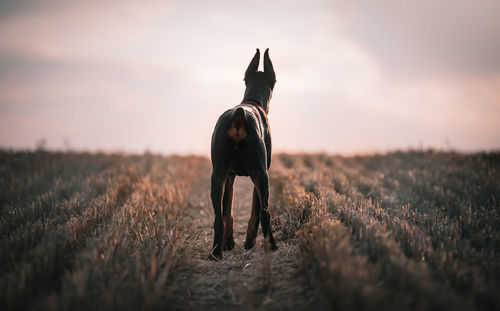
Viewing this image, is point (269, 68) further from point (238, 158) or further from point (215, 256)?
point (215, 256)

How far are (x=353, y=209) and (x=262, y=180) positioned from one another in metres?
1.45

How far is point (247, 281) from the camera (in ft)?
9.30

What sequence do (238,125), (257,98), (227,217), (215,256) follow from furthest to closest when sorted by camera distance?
(257,98) → (227,217) → (215,256) → (238,125)

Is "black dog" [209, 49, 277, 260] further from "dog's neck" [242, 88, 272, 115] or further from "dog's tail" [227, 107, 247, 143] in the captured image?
"dog's neck" [242, 88, 272, 115]

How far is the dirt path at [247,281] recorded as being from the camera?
2432mm

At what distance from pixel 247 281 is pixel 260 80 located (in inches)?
109

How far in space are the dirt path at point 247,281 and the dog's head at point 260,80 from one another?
6.78ft

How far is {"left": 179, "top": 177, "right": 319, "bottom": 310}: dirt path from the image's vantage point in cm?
243

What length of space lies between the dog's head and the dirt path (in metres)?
2.07

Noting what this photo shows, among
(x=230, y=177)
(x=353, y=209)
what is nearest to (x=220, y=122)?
(x=230, y=177)

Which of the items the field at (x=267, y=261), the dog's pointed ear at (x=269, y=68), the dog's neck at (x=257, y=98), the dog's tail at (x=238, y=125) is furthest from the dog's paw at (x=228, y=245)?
the dog's pointed ear at (x=269, y=68)

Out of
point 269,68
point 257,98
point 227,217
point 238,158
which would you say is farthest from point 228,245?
point 269,68

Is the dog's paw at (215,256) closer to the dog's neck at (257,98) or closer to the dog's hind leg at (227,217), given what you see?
the dog's hind leg at (227,217)

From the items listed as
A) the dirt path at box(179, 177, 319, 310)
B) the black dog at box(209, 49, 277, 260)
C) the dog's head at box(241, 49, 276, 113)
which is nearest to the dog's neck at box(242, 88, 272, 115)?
the dog's head at box(241, 49, 276, 113)
